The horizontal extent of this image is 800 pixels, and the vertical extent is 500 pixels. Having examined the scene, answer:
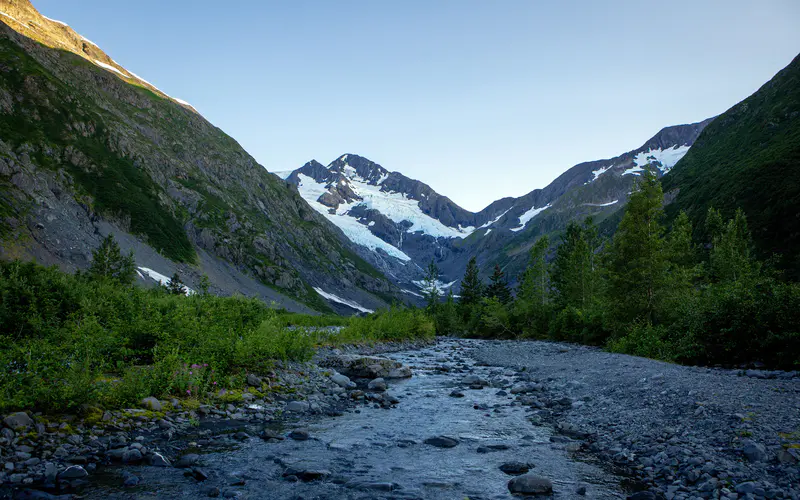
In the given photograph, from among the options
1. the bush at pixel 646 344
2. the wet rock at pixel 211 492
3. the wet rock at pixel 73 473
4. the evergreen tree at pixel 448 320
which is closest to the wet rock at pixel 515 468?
the wet rock at pixel 211 492

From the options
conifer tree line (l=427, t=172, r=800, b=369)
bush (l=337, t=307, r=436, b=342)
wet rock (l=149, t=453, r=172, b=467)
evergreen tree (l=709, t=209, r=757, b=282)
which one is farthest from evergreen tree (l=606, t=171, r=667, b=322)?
wet rock (l=149, t=453, r=172, b=467)

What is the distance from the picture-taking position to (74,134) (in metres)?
128

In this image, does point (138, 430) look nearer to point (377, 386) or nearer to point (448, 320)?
point (377, 386)

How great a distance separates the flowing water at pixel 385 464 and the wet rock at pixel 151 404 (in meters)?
2.44

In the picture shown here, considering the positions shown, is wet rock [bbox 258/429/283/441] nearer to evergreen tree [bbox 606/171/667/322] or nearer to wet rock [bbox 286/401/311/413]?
wet rock [bbox 286/401/311/413]

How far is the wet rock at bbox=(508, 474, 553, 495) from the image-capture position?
7879 mm

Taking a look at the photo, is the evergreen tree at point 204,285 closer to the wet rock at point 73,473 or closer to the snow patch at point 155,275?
the wet rock at point 73,473

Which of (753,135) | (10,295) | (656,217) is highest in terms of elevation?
(753,135)

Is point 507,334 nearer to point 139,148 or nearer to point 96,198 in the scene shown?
point 96,198

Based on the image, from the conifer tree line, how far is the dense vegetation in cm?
1876

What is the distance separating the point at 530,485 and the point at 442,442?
3.37 m

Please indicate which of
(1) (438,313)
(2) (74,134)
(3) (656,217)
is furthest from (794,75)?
(2) (74,134)

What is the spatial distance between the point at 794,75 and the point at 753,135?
30235 millimetres

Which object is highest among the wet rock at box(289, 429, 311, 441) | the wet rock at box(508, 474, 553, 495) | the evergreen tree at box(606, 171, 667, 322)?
the evergreen tree at box(606, 171, 667, 322)
